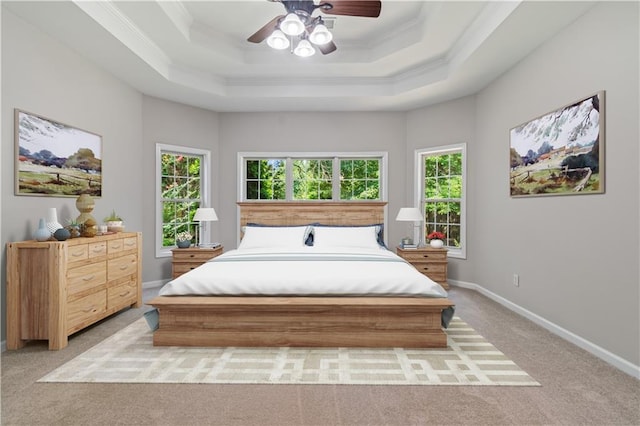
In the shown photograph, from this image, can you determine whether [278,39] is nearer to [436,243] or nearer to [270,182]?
[270,182]

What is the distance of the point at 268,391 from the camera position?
205 centimetres

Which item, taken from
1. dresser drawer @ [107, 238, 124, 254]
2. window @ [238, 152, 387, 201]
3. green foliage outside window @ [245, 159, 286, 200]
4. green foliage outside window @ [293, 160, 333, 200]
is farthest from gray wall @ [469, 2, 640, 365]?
dresser drawer @ [107, 238, 124, 254]

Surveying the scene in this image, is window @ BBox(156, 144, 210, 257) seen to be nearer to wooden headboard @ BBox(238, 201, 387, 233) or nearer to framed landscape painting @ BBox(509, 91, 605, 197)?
wooden headboard @ BBox(238, 201, 387, 233)

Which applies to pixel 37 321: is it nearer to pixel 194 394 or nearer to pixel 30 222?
pixel 30 222

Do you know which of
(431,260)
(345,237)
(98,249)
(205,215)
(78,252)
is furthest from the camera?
(205,215)

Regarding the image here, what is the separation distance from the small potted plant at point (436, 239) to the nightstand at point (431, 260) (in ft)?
0.45

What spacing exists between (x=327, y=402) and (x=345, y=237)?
100 inches

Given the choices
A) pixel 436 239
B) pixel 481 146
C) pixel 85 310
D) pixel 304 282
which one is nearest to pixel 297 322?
pixel 304 282

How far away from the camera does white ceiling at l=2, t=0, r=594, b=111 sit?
2.95m

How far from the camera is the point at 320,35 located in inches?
103

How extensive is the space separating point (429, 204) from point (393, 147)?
110 cm

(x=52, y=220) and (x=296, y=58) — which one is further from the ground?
(x=296, y=58)

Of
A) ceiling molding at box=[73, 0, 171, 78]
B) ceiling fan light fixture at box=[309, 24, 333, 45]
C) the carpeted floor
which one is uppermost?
ceiling molding at box=[73, 0, 171, 78]

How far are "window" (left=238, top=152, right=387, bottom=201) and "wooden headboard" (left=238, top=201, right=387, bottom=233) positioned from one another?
307 millimetres
